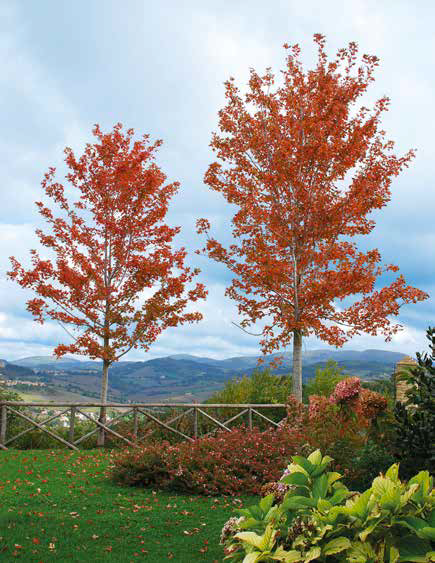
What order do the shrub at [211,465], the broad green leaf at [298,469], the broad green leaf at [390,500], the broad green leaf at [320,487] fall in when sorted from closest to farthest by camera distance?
the broad green leaf at [390,500], the broad green leaf at [320,487], the broad green leaf at [298,469], the shrub at [211,465]

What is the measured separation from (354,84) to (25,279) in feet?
37.8

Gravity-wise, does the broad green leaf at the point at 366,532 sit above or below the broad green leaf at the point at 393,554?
above

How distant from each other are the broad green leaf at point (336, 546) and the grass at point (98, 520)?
2442 mm

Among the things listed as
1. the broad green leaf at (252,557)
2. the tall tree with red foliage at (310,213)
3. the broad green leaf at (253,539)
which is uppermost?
the tall tree with red foliage at (310,213)

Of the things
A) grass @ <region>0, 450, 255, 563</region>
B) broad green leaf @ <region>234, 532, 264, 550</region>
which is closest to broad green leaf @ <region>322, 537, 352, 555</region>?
broad green leaf @ <region>234, 532, 264, 550</region>

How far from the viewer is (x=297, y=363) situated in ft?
51.8

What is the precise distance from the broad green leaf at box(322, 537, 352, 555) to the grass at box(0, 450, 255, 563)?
244cm

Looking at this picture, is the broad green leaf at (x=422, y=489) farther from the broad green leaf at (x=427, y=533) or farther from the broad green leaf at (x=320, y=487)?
the broad green leaf at (x=320, y=487)

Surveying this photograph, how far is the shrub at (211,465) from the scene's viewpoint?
30.3 feet

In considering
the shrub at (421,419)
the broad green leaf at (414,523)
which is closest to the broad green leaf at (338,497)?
the broad green leaf at (414,523)

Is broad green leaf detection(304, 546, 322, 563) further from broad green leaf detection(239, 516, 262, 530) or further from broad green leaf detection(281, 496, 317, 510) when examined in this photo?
broad green leaf detection(239, 516, 262, 530)

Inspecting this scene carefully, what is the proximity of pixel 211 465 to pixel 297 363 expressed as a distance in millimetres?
6621

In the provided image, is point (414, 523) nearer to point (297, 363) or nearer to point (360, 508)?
point (360, 508)

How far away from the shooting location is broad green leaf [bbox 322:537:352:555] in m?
3.75
